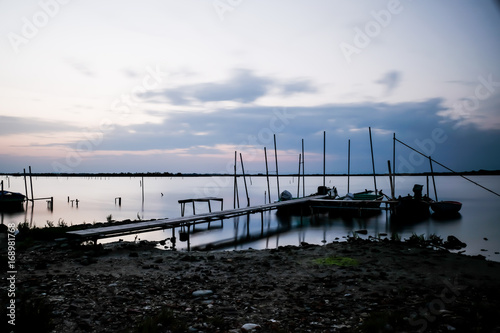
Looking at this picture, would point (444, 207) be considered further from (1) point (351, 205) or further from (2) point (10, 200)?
(2) point (10, 200)

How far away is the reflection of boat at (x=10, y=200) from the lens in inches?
1534

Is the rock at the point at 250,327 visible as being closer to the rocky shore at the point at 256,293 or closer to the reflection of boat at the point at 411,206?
the rocky shore at the point at 256,293

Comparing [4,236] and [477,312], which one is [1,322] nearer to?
[477,312]

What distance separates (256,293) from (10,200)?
42.5 meters

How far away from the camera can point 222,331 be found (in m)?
5.36

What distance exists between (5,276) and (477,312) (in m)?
9.61

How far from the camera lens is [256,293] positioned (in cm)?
740

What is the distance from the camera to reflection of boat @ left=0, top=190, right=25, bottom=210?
39.0 m

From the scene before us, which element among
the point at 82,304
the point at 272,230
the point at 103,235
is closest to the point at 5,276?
the point at 82,304

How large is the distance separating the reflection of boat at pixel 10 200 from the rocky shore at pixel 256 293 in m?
34.3

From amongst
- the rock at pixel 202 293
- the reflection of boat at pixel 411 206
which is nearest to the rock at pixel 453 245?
the reflection of boat at pixel 411 206

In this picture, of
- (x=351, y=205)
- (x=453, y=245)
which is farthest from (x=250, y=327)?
(x=351, y=205)

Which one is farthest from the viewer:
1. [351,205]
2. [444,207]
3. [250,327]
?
[444,207]

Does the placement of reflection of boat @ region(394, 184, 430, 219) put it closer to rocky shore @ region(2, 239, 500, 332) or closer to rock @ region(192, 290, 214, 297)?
rocky shore @ region(2, 239, 500, 332)
